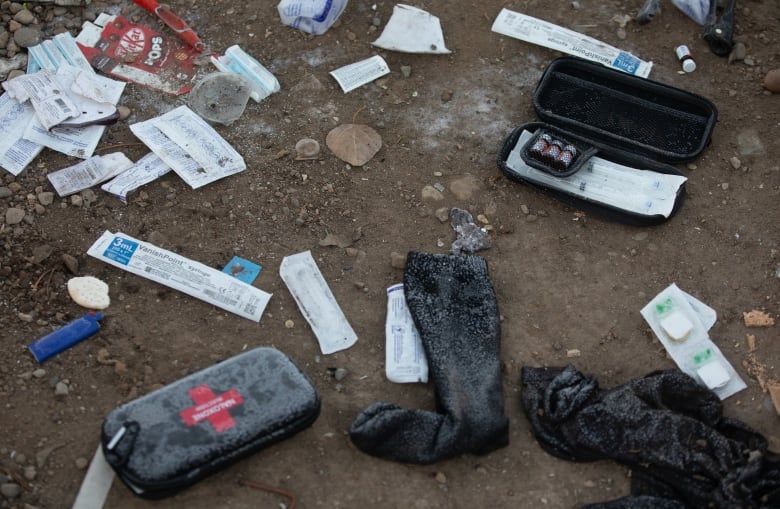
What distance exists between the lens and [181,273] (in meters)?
2.97

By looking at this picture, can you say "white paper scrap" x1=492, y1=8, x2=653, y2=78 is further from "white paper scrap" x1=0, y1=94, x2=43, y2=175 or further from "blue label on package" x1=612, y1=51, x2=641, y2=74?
"white paper scrap" x1=0, y1=94, x2=43, y2=175

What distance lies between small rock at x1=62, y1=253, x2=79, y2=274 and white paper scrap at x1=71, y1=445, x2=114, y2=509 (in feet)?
2.52

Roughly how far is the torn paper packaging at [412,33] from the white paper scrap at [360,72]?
0.40ft

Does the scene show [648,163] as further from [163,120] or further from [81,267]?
[81,267]

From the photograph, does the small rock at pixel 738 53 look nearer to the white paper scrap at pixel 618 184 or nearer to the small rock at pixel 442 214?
the white paper scrap at pixel 618 184

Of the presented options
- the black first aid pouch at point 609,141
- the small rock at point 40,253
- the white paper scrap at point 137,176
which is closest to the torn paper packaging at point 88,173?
the white paper scrap at point 137,176

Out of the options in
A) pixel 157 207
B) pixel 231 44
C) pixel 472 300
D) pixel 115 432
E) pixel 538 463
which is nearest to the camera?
pixel 115 432

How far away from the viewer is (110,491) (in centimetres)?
250

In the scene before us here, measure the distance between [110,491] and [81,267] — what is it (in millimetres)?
929

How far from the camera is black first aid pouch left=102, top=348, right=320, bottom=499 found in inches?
92.7

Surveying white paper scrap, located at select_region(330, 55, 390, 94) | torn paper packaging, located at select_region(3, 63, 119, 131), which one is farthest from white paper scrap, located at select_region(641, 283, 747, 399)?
torn paper packaging, located at select_region(3, 63, 119, 131)

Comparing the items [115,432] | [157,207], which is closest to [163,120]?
[157,207]

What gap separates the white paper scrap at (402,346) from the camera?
109 inches

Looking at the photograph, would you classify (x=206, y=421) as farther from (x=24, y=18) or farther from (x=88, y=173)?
(x=24, y=18)
